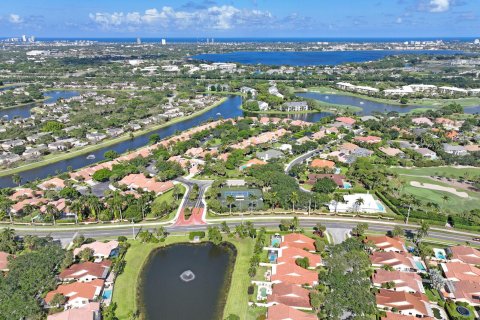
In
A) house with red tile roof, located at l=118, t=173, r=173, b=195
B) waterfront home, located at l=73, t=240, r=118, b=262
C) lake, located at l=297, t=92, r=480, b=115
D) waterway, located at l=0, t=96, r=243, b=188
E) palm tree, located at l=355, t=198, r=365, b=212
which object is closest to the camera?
waterfront home, located at l=73, t=240, r=118, b=262

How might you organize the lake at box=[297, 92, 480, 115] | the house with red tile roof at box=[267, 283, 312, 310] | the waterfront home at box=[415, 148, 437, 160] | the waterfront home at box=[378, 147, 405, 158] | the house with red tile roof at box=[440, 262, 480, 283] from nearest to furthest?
the house with red tile roof at box=[267, 283, 312, 310] → the house with red tile roof at box=[440, 262, 480, 283] → the waterfront home at box=[378, 147, 405, 158] → the waterfront home at box=[415, 148, 437, 160] → the lake at box=[297, 92, 480, 115]

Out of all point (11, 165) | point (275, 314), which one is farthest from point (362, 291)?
point (11, 165)

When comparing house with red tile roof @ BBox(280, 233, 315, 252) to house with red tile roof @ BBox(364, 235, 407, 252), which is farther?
house with red tile roof @ BBox(280, 233, 315, 252)

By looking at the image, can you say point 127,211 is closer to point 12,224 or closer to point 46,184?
point 12,224

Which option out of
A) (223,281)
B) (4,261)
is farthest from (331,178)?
(4,261)

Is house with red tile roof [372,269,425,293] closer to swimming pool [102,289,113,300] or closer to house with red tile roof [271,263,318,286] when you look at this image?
house with red tile roof [271,263,318,286]

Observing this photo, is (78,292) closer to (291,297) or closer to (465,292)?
(291,297)

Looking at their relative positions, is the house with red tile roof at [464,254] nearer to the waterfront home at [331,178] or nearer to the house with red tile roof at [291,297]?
the house with red tile roof at [291,297]

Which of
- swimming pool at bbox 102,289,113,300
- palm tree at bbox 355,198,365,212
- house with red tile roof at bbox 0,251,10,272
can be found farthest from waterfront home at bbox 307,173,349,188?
house with red tile roof at bbox 0,251,10,272
